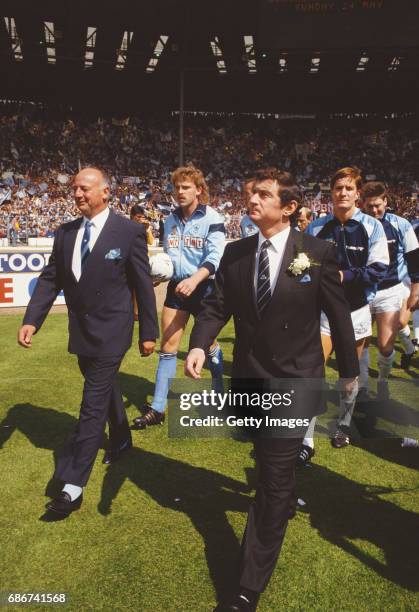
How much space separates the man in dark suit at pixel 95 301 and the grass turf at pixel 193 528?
1.24ft

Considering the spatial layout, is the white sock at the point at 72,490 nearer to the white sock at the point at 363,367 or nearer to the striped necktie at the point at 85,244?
the striped necktie at the point at 85,244

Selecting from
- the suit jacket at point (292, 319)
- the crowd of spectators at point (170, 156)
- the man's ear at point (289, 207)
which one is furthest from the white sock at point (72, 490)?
the crowd of spectators at point (170, 156)

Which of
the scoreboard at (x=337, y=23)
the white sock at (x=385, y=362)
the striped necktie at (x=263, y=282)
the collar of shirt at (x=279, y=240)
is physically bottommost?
the white sock at (x=385, y=362)

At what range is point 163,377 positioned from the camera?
180 inches

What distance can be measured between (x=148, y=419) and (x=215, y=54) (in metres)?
24.3

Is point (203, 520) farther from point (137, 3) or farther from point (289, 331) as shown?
point (137, 3)

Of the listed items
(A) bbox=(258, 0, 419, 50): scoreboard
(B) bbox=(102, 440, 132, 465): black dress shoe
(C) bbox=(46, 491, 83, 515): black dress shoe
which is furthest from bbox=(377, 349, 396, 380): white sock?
(A) bbox=(258, 0, 419, 50): scoreboard

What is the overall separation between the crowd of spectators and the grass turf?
672 inches

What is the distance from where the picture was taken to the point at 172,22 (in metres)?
21.2

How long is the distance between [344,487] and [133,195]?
2298 cm

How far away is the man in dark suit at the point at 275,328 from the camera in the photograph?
2324 millimetres

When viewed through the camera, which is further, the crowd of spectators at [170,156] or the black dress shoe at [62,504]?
the crowd of spectators at [170,156]

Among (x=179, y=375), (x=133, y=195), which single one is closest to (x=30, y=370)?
(x=179, y=375)

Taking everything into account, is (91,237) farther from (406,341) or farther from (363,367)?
(406,341)
